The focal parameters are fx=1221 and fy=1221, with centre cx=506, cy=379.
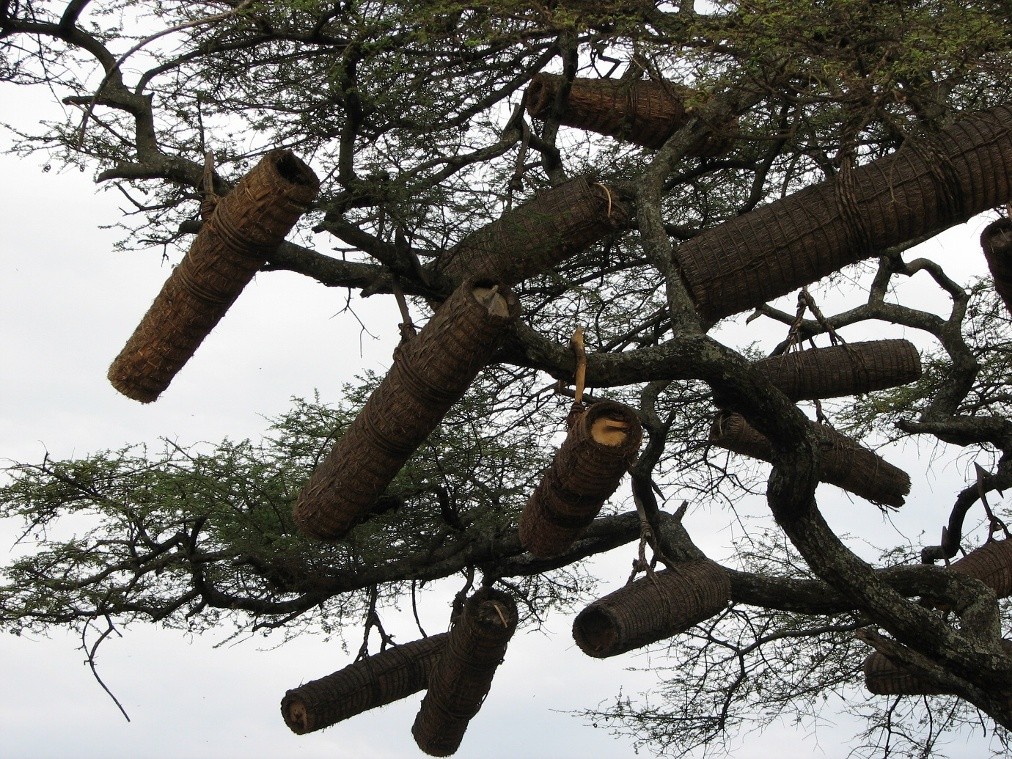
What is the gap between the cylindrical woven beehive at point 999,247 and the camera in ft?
19.0

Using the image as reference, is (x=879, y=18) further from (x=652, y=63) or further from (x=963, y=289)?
(x=963, y=289)

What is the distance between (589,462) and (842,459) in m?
2.75

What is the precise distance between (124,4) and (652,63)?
107 inches

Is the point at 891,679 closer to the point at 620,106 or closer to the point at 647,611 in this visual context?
the point at 647,611

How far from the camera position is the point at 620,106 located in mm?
5855

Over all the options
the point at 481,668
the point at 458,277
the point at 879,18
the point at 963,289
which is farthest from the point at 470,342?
the point at 963,289

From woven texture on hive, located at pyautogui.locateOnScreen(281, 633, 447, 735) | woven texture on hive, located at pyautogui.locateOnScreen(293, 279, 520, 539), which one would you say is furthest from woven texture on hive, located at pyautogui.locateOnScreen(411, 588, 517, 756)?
woven texture on hive, located at pyautogui.locateOnScreen(293, 279, 520, 539)

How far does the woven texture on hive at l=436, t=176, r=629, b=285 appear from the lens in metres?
5.08

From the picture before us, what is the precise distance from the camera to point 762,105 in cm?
697

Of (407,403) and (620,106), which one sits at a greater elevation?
(620,106)

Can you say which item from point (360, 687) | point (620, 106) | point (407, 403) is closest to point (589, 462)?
point (407, 403)

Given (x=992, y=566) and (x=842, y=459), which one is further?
(x=992, y=566)

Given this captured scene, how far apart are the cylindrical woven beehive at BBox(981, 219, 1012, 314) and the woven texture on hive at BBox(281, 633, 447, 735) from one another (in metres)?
3.39

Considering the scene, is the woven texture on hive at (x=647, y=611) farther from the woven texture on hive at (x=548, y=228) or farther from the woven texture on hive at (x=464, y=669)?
the woven texture on hive at (x=548, y=228)
